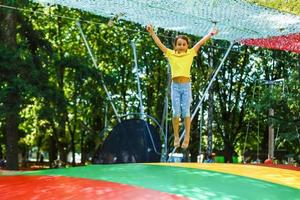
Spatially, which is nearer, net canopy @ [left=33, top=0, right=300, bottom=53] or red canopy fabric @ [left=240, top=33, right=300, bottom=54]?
net canopy @ [left=33, top=0, right=300, bottom=53]

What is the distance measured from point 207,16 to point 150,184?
365 centimetres

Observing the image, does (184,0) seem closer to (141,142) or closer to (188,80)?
(188,80)

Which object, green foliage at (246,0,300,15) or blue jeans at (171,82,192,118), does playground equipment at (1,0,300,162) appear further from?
blue jeans at (171,82,192,118)

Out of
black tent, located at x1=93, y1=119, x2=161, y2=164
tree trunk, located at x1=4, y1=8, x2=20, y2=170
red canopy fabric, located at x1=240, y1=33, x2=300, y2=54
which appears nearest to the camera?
black tent, located at x1=93, y1=119, x2=161, y2=164

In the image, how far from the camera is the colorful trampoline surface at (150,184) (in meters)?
3.13

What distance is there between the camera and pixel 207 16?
6.64 metres

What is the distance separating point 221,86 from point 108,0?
13.6 metres

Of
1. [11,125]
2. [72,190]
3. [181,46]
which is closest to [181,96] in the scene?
[181,46]

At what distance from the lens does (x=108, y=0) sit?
610 cm

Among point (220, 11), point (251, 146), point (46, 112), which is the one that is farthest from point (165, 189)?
point (251, 146)

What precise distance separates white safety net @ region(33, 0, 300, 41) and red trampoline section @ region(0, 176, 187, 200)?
3.06 metres

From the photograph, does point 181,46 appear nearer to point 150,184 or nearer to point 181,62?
point 181,62

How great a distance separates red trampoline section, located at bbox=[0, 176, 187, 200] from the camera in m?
3.04

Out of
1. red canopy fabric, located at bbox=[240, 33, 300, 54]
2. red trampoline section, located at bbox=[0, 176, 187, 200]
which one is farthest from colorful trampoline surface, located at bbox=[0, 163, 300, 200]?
red canopy fabric, located at bbox=[240, 33, 300, 54]
